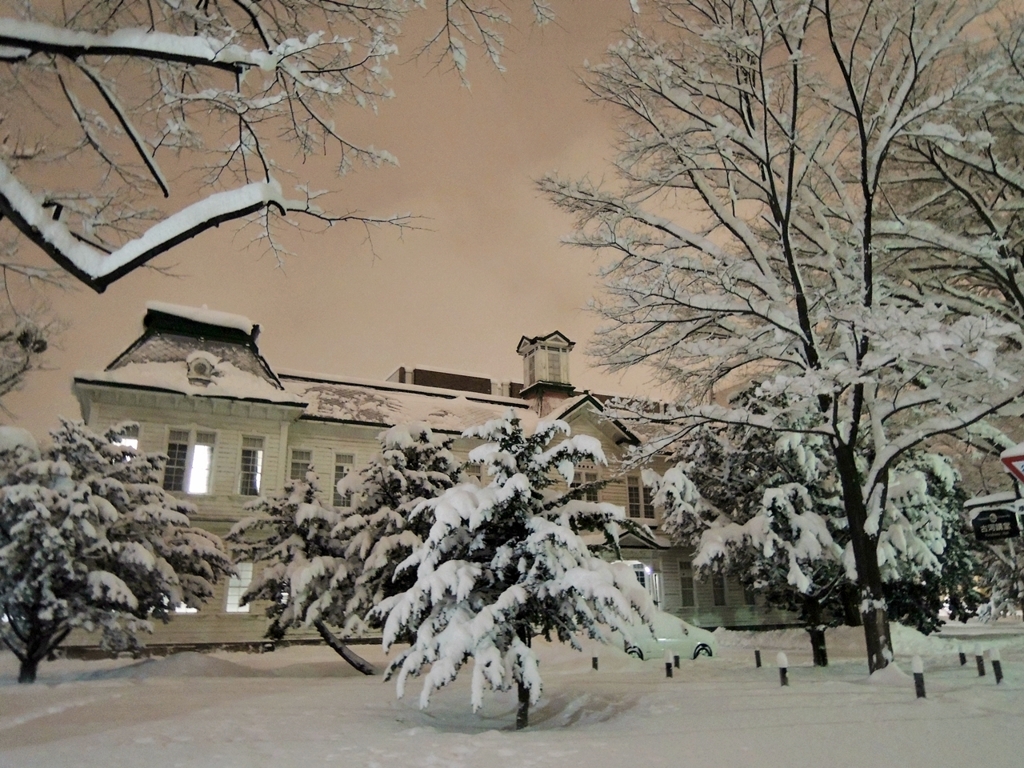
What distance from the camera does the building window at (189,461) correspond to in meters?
22.8

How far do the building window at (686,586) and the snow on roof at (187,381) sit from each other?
1846 centimetres

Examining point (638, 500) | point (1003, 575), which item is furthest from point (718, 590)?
point (1003, 575)

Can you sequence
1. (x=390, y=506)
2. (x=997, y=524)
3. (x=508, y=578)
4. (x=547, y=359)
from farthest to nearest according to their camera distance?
(x=547, y=359) → (x=390, y=506) → (x=508, y=578) → (x=997, y=524)

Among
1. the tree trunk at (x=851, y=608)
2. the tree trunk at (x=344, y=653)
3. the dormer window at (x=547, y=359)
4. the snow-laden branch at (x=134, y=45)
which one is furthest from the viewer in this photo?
the dormer window at (x=547, y=359)

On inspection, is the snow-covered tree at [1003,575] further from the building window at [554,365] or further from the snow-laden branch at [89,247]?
the snow-laden branch at [89,247]

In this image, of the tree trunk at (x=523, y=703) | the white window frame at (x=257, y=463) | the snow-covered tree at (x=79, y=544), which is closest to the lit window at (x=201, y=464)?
the white window frame at (x=257, y=463)

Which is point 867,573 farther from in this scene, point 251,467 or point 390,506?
point 251,467

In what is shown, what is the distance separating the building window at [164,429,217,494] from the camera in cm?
2280

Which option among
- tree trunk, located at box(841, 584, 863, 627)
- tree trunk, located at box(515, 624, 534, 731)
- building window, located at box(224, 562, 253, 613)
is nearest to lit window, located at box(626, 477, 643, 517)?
tree trunk, located at box(841, 584, 863, 627)

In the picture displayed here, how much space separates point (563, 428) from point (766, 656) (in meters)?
14.7

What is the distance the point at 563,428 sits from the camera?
10.2 meters

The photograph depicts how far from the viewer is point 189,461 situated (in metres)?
22.9

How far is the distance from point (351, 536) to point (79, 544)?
537cm

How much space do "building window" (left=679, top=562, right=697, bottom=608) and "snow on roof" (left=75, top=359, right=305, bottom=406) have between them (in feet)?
60.6
